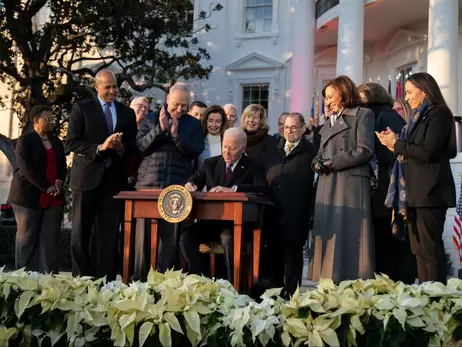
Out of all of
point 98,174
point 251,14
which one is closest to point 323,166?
point 98,174

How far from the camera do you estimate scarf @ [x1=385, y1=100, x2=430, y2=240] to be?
568 cm

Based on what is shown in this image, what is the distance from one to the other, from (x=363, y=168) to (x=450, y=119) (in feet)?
2.61

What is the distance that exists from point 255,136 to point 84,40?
12591 millimetres

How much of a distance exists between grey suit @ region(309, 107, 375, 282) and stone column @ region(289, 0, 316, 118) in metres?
14.0

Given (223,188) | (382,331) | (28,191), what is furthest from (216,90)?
(382,331)

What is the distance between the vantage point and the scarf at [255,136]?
25.2 ft

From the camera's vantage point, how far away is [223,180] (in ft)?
21.7

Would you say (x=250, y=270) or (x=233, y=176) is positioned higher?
(x=233, y=176)

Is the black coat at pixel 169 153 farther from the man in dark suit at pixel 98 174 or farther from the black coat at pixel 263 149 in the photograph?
the black coat at pixel 263 149

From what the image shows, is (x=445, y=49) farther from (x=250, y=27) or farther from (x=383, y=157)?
(x=250, y=27)

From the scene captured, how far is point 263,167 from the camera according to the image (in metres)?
6.85

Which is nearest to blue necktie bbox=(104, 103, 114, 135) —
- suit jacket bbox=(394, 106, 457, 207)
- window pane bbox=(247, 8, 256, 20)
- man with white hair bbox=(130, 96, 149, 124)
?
man with white hair bbox=(130, 96, 149, 124)

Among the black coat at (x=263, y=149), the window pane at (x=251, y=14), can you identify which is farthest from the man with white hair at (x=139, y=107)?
the window pane at (x=251, y=14)

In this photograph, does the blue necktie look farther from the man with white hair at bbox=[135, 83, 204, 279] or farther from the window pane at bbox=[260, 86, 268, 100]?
the window pane at bbox=[260, 86, 268, 100]
